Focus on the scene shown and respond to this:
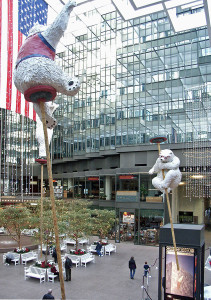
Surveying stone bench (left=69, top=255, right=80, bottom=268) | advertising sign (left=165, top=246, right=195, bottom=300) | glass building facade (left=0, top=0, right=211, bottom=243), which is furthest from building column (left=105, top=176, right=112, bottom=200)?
advertising sign (left=165, top=246, right=195, bottom=300)

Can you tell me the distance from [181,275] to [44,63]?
9.71 meters

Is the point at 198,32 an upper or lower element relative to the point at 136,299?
upper

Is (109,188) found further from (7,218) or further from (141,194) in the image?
(7,218)

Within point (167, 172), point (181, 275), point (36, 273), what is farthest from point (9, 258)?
point (167, 172)

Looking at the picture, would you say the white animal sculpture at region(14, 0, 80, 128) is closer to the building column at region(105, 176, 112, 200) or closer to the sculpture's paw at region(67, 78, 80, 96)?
the sculpture's paw at region(67, 78, 80, 96)

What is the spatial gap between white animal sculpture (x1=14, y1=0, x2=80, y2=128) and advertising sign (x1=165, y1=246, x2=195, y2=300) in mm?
8745

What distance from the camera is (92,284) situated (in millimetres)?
15195

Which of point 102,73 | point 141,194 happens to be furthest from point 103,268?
point 102,73

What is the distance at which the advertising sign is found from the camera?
11352 millimetres

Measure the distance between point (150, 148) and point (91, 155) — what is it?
41.8 ft

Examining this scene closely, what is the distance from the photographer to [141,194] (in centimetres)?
2747

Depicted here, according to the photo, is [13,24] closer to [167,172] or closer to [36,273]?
[167,172]

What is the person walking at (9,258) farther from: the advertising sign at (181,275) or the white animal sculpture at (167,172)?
the white animal sculpture at (167,172)

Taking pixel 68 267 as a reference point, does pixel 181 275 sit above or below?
above
